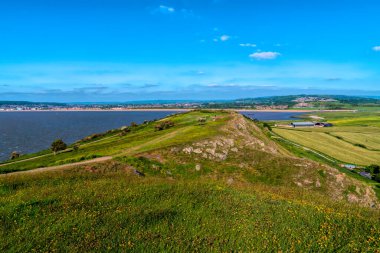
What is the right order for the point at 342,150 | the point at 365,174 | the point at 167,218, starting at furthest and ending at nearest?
1. the point at 342,150
2. the point at 365,174
3. the point at 167,218

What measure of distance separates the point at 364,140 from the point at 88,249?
14204 centimetres

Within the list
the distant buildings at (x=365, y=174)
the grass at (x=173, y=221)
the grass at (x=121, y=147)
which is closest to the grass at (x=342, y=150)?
Answer: the distant buildings at (x=365, y=174)

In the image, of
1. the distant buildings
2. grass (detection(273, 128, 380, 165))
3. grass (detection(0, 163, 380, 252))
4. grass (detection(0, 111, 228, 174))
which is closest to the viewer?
grass (detection(0, 163, 380, 252))

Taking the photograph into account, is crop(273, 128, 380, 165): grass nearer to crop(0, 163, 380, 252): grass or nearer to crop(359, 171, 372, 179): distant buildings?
crop(359, 171, 372, 179): distant buildings

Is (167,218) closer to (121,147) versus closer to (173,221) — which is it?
(173,221)

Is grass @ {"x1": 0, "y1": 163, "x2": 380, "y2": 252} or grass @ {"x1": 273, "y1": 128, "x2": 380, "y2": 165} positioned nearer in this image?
grass @ {"x1": 0, "y1": 163, "x2": 380, "y2": 252}

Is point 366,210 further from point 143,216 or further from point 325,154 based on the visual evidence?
point 325,154

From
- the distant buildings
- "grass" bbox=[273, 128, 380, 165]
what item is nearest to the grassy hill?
the distant buildings

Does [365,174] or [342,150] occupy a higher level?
[342,150]

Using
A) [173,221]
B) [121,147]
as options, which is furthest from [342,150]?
[173,221]

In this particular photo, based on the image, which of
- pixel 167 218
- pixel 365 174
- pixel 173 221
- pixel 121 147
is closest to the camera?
pixel 173 221

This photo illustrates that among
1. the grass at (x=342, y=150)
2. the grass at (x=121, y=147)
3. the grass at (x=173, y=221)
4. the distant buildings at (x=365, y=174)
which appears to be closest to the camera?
the grass at (x=173, y=221)

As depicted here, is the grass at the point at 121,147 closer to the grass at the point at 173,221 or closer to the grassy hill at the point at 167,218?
the grassy hill at the point at 167,218

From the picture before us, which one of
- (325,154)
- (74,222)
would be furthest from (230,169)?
(325,154)
